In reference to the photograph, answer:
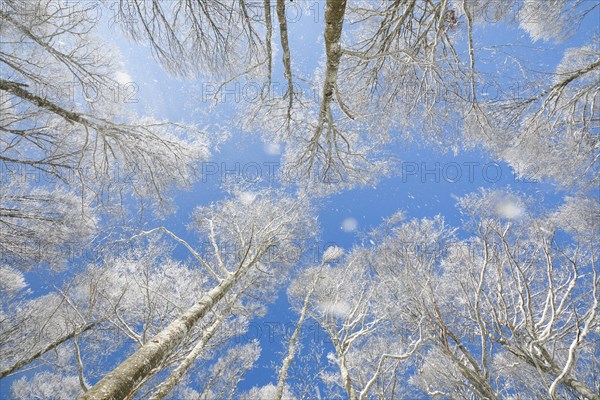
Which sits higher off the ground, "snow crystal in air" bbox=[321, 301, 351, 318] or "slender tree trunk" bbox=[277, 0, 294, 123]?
"slender tree trunk" bbox=[277, 0, 294, 123]

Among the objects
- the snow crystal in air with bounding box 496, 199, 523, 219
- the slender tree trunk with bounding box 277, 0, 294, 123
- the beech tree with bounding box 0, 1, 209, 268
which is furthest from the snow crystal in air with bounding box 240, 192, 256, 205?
the snow crystal in air with bounding box 496, 199, 523, 219

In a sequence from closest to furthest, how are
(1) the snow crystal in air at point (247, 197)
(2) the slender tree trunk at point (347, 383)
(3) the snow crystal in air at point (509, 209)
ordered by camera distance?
(2) the slender tree trunk at point (347, 383), (3) the snow crystal in air at point (509, 209), (1) the snow crystal in air at point (247, 197)

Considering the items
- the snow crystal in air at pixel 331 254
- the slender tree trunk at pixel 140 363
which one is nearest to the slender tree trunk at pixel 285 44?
the slender tree trunk at pixel 140 363

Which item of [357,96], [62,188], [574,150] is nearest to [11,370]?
[62,188]

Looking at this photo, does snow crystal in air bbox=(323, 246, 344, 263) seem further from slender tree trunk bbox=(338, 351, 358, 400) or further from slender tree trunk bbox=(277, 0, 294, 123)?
slender tree trunk bbox=(277, 0, 294, 123)

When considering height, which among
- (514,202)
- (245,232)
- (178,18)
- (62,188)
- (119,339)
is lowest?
(119,339)

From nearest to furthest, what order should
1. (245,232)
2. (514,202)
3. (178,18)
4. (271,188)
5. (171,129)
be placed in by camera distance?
(178,18)
(171,129)
(514,202)
(245,232)
(271,188)

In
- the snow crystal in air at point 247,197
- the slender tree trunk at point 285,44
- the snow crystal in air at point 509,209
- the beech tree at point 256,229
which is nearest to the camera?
the slender tree trunk at point 285,44

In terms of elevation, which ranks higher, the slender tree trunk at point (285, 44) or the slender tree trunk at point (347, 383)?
the slender tree trunk at point (285, 44)

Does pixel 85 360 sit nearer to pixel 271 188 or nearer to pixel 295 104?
pixel 271 188

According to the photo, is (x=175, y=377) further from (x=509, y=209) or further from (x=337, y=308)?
(x=509, y=209)

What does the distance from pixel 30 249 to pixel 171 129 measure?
14.2 ft

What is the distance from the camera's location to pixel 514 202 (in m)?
7.79

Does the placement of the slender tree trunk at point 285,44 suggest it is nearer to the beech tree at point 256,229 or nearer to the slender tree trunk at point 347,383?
the beech tree at point 256,229
